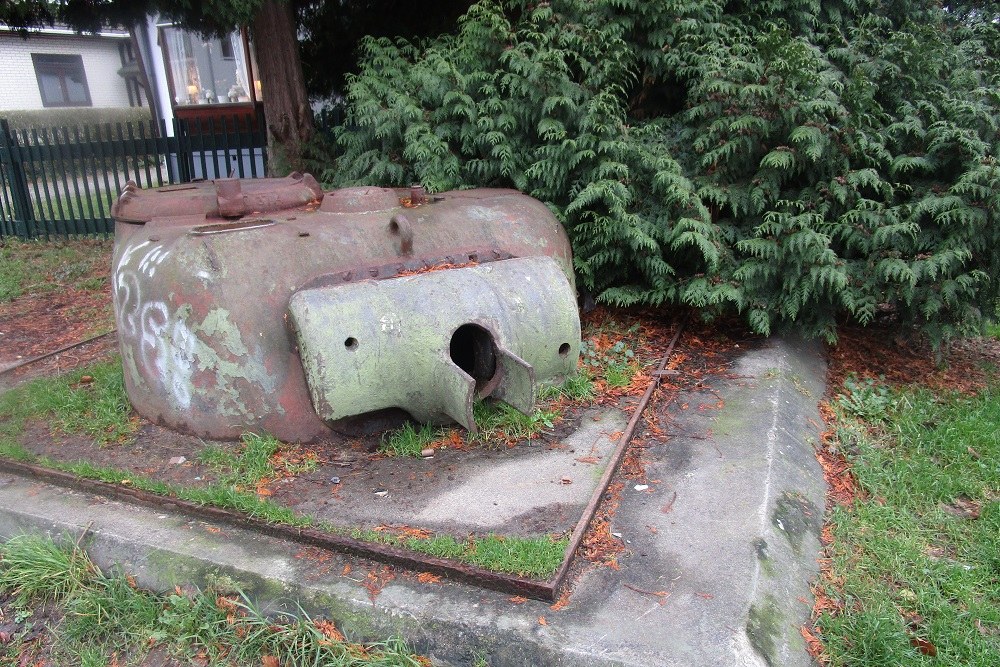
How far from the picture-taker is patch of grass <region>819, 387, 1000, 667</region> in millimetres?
2625

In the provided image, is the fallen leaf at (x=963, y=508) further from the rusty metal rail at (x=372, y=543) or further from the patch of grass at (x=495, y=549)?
the patch of grass at (x=495, y=549)

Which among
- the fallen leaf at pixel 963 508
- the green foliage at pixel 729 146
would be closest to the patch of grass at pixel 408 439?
the green foliage at pixel 729 146

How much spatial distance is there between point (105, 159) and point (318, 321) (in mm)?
8104

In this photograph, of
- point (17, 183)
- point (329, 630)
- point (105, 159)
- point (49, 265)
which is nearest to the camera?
point (329, 630)

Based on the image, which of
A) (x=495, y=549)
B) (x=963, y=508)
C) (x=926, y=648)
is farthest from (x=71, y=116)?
(x=926, y=648)

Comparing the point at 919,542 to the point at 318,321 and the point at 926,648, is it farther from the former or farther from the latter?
the point at 318,321

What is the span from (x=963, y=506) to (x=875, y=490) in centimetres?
42

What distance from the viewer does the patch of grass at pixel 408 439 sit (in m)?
3.63

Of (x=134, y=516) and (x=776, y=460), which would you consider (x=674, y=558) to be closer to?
(x=776, y=460)

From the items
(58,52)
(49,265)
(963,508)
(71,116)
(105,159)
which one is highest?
(58,52)

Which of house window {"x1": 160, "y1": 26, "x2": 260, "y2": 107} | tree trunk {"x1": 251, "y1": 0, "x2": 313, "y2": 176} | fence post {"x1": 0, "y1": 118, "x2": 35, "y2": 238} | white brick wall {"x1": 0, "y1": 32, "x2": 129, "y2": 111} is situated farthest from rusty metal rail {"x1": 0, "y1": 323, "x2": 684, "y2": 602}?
white brick wall {"x1": 0, "y1": 32, "x2": 129, "y2": 111}

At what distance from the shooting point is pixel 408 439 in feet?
12.1

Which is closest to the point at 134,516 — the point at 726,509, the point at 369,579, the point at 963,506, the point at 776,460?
the point at 369,579

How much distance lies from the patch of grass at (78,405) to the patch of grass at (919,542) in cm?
356
